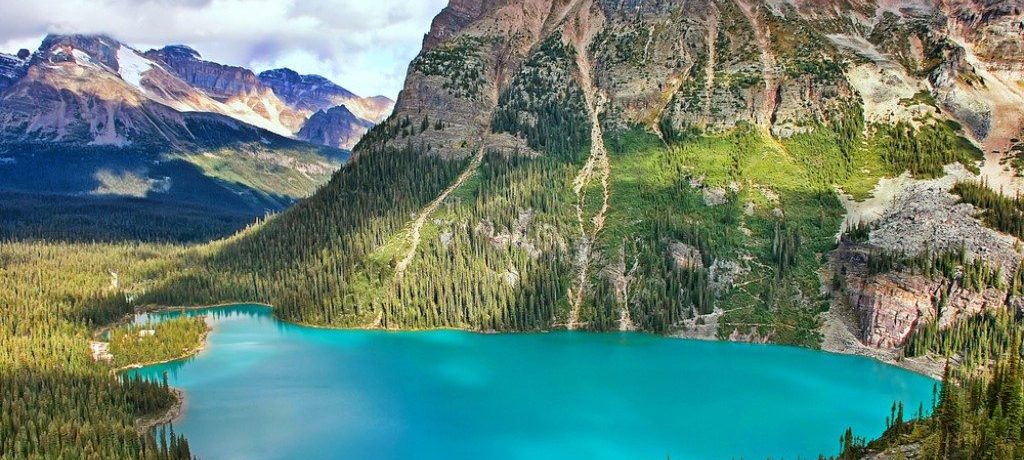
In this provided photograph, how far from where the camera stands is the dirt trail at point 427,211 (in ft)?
405

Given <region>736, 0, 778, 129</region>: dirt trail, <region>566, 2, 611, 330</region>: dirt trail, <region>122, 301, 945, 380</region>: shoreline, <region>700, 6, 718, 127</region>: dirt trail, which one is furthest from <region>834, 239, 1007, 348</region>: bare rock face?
<region>700, 6, 718, 127</region>: dirt trail

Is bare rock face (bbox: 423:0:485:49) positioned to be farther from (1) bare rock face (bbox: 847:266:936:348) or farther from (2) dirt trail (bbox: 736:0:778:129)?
(1) bare rock face (bbox: 847:266:936:348)

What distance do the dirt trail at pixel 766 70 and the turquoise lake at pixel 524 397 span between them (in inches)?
2007

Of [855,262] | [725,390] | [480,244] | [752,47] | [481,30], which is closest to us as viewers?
[725,390]

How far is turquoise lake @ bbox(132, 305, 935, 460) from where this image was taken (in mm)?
65812

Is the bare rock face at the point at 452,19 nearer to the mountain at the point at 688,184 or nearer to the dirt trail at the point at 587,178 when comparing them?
the mountain at the point at 688,184

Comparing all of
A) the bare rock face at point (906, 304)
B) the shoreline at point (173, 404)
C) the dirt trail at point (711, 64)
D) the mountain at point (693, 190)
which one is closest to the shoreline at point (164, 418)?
the shoreline at point (173, 404)

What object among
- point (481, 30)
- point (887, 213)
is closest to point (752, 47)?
point (887, 213)

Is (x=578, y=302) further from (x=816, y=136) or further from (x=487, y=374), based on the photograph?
(x=816, y=136)

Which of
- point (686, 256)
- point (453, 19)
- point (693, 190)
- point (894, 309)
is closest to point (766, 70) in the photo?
point (693, 190)

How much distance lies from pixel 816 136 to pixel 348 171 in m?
92.6

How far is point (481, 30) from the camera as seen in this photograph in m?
169

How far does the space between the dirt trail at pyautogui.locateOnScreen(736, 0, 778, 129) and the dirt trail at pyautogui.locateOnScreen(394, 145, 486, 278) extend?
2149 inches

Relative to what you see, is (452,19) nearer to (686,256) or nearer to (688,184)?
(688,184)
